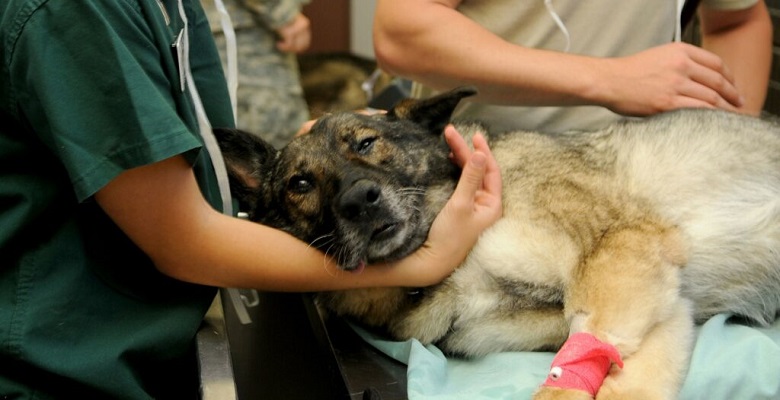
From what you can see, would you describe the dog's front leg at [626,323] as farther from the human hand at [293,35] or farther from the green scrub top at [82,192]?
the human hand at [293,35]

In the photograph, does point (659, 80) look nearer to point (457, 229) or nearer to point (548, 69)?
point (548, 69)

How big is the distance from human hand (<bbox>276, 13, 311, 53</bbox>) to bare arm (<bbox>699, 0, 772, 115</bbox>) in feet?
5.19

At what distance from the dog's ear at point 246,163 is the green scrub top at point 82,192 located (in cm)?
29

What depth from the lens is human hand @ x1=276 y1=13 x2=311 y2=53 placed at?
2.97 m

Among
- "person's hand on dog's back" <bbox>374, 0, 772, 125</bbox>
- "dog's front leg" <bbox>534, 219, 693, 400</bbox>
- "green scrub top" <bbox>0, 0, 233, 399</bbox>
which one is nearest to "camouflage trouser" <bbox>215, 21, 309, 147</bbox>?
"person's hand on dog's back" <bbox>374, 0, 772, 125</bbox>

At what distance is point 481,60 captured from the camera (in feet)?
5.37

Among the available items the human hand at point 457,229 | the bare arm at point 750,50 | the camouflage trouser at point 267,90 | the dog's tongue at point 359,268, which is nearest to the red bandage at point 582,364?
the human hand at point 457,229

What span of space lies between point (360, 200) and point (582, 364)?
0.51m

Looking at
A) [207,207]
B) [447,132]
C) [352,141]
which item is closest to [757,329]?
[447,132]

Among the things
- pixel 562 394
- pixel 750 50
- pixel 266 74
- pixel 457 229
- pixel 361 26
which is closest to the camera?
pixel 562 394

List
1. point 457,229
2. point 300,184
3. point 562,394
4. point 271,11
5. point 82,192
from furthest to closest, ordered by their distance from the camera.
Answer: point 271,11 → point 300,184 → point 457,229 → point 562,394 → point 82,192

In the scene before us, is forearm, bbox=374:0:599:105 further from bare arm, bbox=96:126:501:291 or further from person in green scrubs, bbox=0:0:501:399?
person in green scrubs, bbox=0:0:501:399

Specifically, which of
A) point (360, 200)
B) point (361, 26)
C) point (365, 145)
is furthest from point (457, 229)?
point (361, 26)

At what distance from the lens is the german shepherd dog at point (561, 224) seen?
4.31ft
